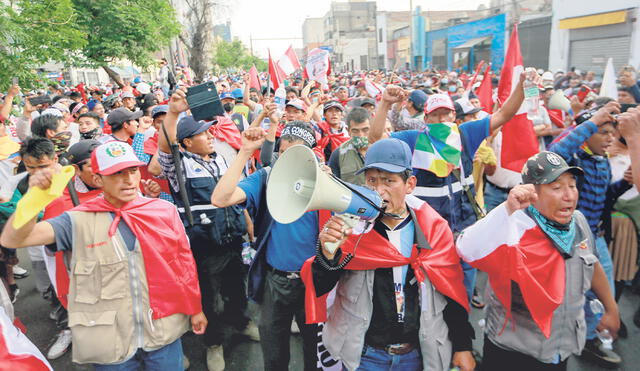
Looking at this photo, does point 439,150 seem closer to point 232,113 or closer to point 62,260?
point 62,260

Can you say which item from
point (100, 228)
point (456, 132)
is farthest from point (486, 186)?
point (100, 228)

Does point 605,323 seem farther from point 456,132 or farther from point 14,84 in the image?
point 14,84

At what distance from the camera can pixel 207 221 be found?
128 inches

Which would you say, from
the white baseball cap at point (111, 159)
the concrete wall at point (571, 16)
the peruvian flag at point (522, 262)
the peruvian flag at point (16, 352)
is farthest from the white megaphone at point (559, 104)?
the concrete wall at point (571, 16)

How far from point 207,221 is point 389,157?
178 centimetres

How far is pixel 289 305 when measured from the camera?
280 cm

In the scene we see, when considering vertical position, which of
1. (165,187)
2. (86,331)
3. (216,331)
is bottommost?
(216,331)

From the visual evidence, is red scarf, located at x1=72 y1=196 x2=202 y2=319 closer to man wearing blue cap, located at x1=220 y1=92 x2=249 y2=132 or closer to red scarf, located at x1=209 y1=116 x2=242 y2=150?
red scarf, located at x1=209 y1=116 x2=242 y2=150

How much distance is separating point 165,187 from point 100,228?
4.86 ft

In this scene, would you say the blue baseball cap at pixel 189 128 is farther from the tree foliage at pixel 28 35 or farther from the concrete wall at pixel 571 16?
the concrete wall at pixel 571 16

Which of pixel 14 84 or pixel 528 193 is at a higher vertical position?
pixel 14 84

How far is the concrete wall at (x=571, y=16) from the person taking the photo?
631 inches

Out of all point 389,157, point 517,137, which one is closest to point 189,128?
point 389,157

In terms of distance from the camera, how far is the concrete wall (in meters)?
16.0
